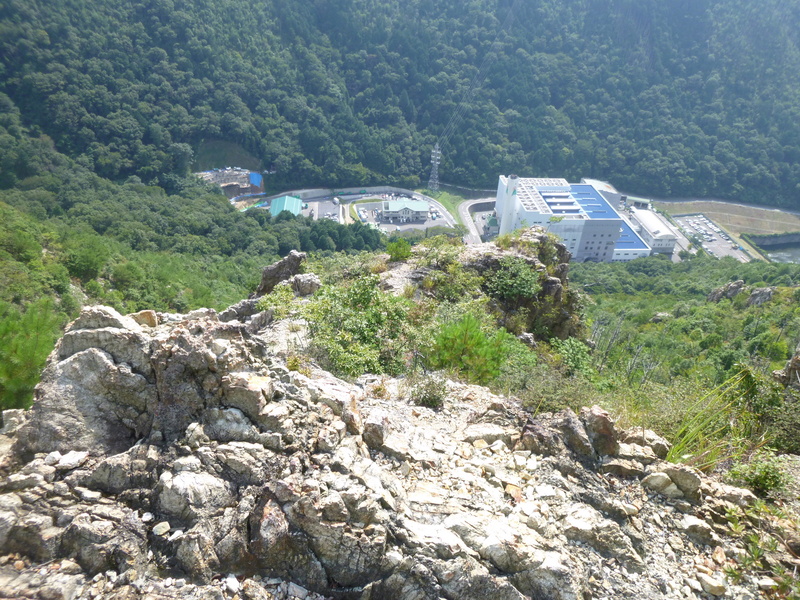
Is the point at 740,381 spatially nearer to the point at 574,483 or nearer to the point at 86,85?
the point at 574,483

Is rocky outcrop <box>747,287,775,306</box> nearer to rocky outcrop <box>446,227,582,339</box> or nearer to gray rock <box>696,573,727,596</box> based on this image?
rocky outcrop <box>446,227,582,339</box>

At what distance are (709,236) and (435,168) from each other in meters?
49.1

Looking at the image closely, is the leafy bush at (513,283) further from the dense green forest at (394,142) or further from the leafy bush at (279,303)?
the leafy bush at (279,303)

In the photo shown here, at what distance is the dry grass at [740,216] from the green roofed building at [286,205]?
221ft

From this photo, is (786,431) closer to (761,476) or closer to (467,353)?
(761,476)

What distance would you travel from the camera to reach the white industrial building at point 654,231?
8175 centimetres

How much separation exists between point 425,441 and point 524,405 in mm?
2766

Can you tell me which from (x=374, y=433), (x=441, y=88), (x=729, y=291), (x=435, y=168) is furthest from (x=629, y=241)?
(x=374, y=433)

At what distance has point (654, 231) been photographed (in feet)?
276

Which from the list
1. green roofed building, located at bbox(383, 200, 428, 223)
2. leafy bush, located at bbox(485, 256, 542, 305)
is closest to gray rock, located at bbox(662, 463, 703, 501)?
leafy bush, located at bbox(485, 256, 542, 305)

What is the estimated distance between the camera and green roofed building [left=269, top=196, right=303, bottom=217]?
7644cm

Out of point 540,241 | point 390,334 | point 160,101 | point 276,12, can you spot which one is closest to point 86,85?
point 160,101

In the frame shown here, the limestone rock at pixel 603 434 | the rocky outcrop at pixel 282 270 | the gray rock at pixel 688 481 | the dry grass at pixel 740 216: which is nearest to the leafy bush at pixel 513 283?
the rocky outcrop at pixel 282 270

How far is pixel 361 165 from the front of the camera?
9250cm
